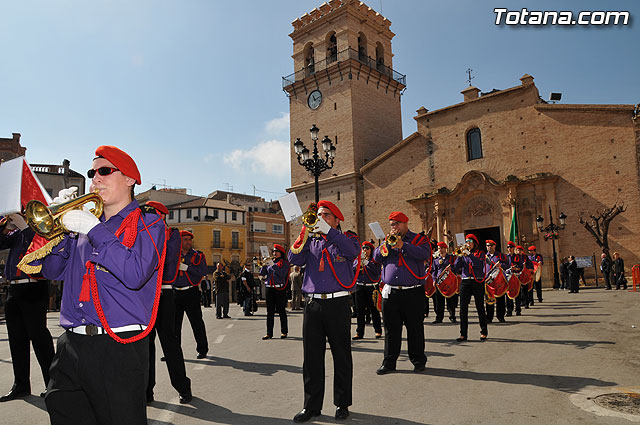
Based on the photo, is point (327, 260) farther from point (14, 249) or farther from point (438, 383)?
point (14, 249)

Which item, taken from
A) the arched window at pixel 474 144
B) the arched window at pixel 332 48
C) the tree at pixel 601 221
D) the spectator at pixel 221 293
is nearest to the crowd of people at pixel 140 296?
the spectator at pixel 221 293

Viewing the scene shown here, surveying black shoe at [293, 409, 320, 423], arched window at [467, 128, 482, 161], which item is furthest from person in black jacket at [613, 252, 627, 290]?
black shoe at [293, 409, 320, 423]

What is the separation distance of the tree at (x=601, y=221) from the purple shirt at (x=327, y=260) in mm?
24138

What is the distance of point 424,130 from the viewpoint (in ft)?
117

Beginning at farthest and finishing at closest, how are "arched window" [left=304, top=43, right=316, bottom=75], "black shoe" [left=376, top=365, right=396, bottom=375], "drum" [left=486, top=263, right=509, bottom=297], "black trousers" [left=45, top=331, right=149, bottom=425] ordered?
"arched window" [left=304, top=43, right=316, bottom=75] → "drum" [left=486, top=263, right=509, bottom=297] → "black shoe" [left=376, top=365, right=396, bottom=375] → "black trousers" [left=45, top=331, right=149, bottom=425]

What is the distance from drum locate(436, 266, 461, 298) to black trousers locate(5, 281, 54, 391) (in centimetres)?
1009

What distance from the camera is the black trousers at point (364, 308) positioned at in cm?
1087

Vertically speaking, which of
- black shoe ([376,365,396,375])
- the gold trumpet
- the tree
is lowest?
black shoe ([376,365,396,375])

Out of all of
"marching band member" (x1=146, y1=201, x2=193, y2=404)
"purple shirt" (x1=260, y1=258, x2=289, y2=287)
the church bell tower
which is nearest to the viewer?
"marching band member" (x1=146, y1=201, x2=193, y2=404)

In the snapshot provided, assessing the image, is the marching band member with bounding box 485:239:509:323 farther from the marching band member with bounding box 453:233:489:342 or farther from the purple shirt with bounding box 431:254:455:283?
the marching band member with bounding box 453:233:489:342

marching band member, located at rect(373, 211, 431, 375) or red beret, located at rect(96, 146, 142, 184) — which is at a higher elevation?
red beret, located at rect(96, 146, 142, 184)

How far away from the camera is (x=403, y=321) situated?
7219 millimetres

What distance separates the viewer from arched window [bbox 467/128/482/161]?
33.2m

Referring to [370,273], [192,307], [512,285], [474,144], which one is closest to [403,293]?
[192,307]
